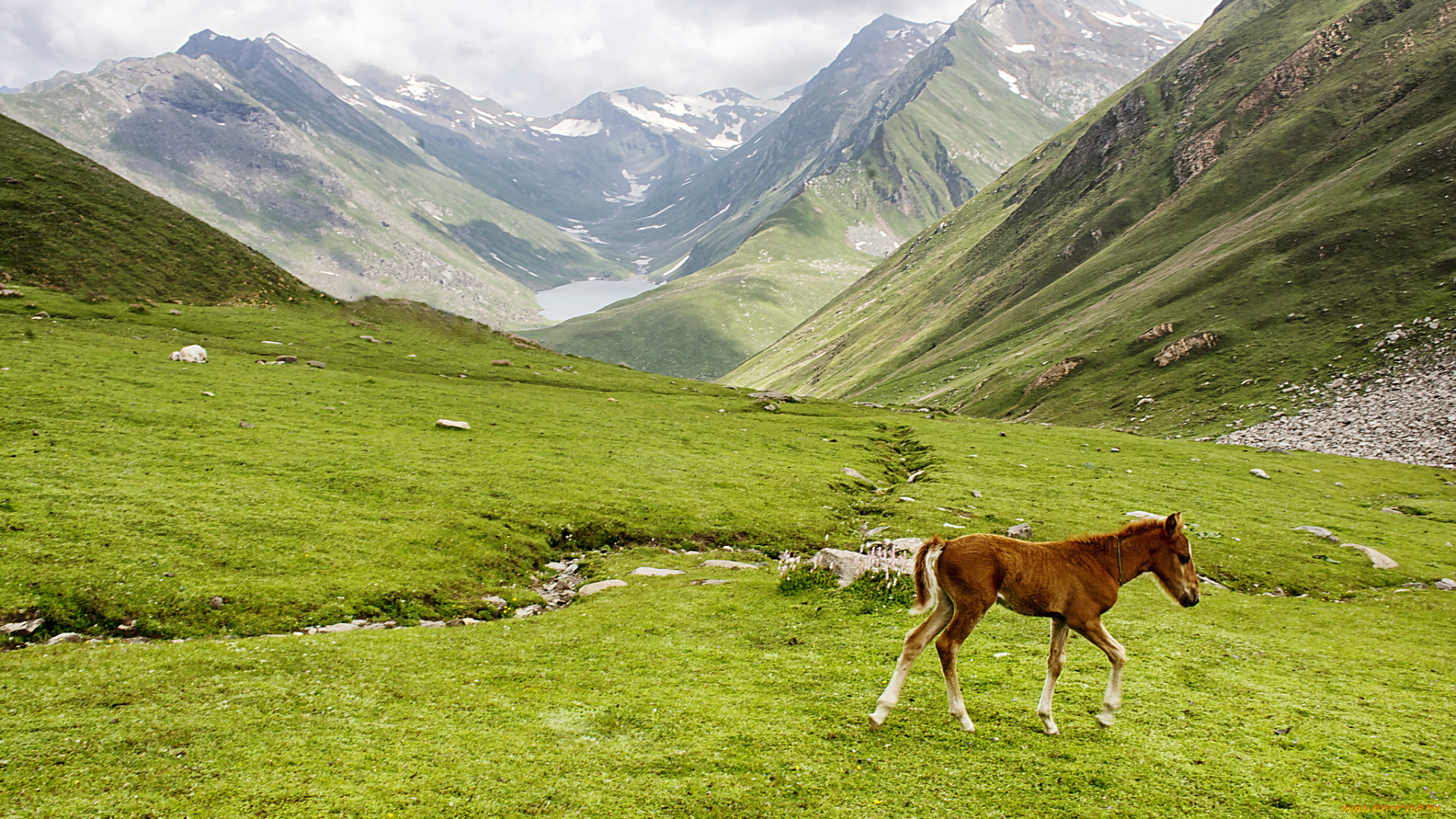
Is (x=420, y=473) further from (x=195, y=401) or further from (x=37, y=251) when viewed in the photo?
(x=37, y=251)

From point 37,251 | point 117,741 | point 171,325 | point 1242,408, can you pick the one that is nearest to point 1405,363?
point 1242,408

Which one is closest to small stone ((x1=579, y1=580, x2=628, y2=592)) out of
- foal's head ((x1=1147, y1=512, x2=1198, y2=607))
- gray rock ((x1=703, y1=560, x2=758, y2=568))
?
gray rock ((x1=703, y1=560, x2=758, y2=568))

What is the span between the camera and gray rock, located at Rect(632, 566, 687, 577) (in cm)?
2498

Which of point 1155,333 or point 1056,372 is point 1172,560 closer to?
point 1056,372

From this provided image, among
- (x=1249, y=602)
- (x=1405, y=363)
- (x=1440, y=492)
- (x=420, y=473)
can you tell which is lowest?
(x=420, y=473)

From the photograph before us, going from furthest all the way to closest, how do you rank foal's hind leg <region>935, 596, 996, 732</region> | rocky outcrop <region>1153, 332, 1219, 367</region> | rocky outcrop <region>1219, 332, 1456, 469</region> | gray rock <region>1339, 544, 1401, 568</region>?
rocky outcrop <region>1153, 332, 1219, 367</region> → rocky outcrop <region>1219, 332, 1456, 469</region> → gray rock <region>1339, 544, 1401, 568</region> → foal's hind leg <region>935, 596, 996, 732</region>

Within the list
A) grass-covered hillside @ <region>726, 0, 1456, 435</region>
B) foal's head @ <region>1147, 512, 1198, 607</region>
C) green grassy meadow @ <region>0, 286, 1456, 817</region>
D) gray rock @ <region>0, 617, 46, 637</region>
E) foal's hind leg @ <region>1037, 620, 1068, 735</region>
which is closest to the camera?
green grassy meadow @ <region>0, 286, 1456, 817</region>

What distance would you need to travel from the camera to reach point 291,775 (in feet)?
32.8

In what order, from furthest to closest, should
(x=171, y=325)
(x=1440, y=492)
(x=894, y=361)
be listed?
(x=894, y=361) → (x=171, y=325) → (x=1440, y=492)

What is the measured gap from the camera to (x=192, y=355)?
4606 centimetres

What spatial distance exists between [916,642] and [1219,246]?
4621 inches

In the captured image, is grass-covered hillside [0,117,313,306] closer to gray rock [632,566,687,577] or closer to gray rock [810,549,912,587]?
gray rock [632,566,687,577]

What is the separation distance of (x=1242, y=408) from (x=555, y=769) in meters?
80.9

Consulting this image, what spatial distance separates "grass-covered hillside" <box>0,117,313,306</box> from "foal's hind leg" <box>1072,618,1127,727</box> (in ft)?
259
